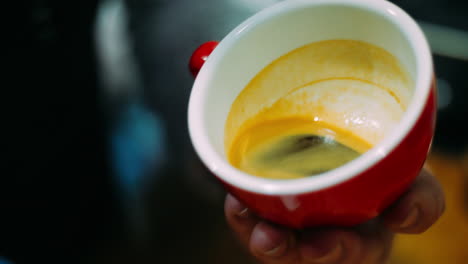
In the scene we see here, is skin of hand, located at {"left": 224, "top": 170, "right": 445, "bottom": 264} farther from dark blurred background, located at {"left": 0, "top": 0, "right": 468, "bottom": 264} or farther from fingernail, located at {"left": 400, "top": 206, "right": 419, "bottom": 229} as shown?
dark blurred background, located at {"left": 0, "top": 0, "right": 468, "bottom": 264}

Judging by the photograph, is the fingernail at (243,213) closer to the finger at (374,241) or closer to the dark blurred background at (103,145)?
the finger at (374,241)

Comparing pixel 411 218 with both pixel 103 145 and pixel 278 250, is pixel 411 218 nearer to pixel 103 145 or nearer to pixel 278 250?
pixel 278 250

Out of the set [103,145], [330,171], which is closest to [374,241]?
[330,171]

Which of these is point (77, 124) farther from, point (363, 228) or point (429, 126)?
point (429, 126)

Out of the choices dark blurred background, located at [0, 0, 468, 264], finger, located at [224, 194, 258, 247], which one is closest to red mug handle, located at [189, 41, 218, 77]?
finger, located at [224, 194, 258, 247]

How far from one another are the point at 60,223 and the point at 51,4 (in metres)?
0.49

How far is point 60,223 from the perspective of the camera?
1128mm

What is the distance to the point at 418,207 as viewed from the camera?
1.57 feet

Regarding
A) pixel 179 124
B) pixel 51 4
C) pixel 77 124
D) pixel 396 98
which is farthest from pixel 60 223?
pixel 396 98

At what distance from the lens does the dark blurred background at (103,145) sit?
3.59 feet

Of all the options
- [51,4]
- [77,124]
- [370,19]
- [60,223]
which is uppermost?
[370,19]

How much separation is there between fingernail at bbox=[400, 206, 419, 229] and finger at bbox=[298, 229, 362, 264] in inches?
1.9

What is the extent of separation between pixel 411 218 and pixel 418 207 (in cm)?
1

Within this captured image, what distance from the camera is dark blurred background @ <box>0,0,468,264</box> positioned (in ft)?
3.59
